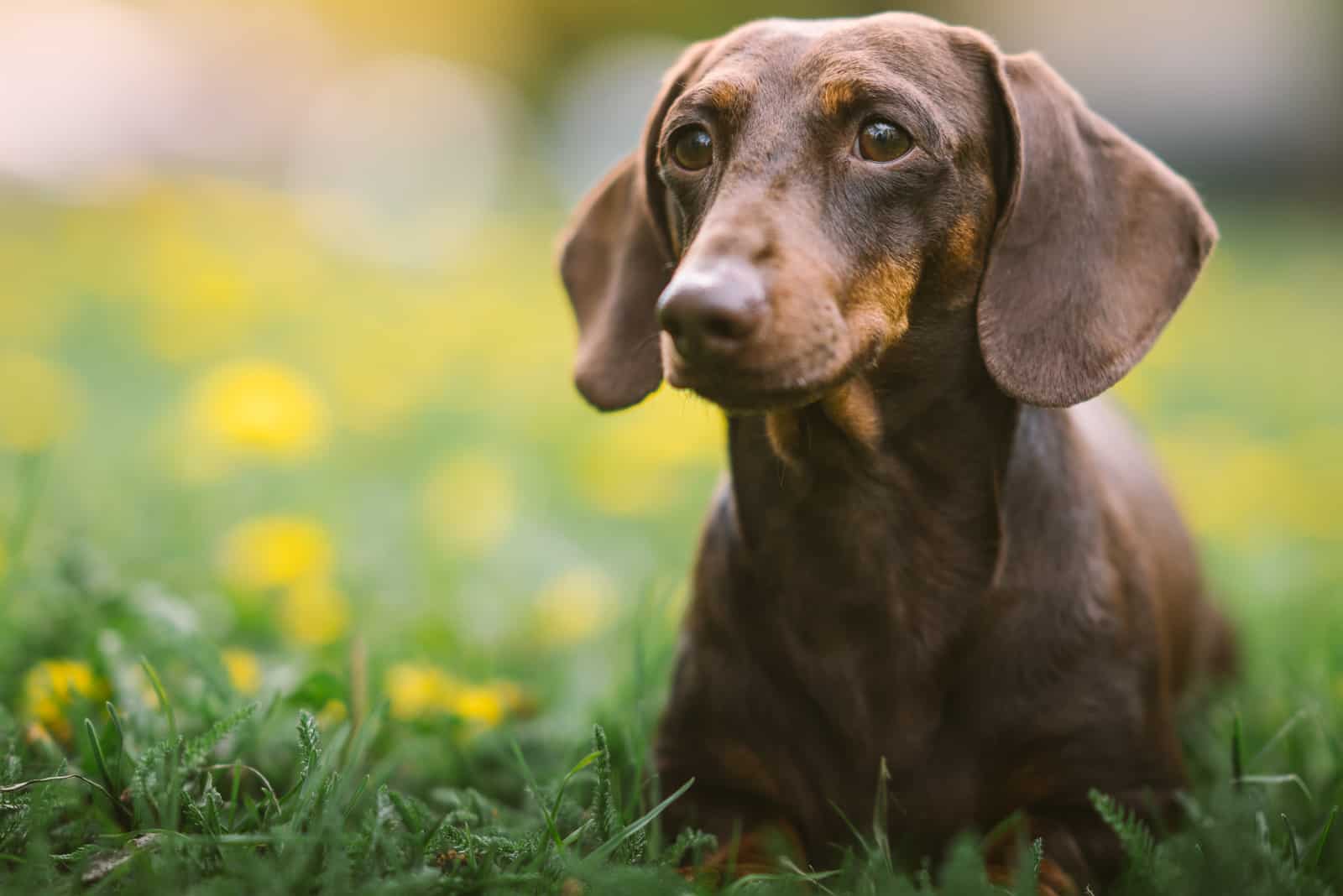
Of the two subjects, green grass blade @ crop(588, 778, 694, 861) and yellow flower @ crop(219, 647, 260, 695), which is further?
yellow flower @ crop(219, 647, 260, 695)

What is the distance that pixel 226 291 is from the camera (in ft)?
21.8

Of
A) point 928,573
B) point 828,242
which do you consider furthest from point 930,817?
point 828,242

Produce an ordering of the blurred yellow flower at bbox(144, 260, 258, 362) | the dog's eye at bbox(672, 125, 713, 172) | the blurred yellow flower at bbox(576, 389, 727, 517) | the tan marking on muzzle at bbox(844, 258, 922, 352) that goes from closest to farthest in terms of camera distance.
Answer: the tan marking on muzzle at bbox(844, 258, 922, 352), the dog's eye at bbox(672, 125, 713, 172), the blurred yellow flower at bbox(576, 389, 727, 517), the blurred yellow flower at bbox(144, 260, 258, 362)

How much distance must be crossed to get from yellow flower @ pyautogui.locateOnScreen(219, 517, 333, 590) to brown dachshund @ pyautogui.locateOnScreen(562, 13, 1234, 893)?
1.39 metres

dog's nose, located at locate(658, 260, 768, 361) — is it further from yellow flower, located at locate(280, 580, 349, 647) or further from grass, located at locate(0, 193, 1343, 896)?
yellow flower, located at locate(280, 580, 349, 647)

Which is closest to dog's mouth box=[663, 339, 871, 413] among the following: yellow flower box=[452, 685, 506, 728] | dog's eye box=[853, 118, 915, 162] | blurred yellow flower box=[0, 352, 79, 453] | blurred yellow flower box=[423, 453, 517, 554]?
dog's eye box=[853, 118, 915, 162]

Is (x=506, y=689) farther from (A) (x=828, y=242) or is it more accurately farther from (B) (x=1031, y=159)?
(B) (x=1031, y=159)

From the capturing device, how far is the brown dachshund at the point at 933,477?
90.2 inches

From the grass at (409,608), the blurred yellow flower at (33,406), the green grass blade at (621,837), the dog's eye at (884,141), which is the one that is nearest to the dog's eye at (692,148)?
the dog's eye at (884,141)

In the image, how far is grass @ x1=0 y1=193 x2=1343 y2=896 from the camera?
6.88 feet

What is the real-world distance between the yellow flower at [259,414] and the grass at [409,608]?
0.12 ft

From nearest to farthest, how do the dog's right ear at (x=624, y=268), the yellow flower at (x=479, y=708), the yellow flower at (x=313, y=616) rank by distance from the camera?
the dog's right ear at (x=624, y=268)
the yellow flower at (x=479, y=708)
the yellow flower at (x=313, y=616)

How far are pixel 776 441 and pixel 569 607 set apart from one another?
4.84ft

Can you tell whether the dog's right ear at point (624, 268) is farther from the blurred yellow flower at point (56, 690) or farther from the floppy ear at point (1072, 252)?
the blurred yellow flower at point (56, 690)
